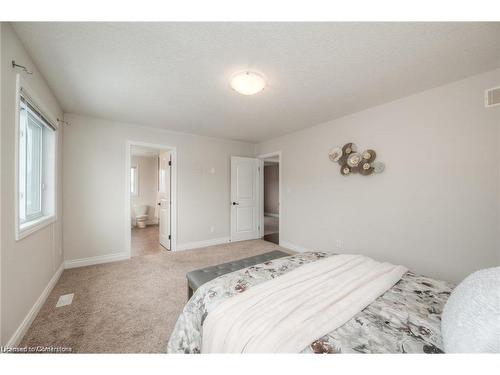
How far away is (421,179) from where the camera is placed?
2.21m

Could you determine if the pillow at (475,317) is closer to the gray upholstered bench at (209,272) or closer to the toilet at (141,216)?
the gray upholstered bench at (209,272)

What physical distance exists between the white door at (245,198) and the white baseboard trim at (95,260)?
2.10 meters

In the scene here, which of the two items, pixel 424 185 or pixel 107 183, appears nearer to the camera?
pixel 424 185

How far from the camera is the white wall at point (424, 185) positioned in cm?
185

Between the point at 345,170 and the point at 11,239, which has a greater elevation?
the point at 345,170

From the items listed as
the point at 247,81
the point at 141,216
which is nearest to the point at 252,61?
the point at 247,81

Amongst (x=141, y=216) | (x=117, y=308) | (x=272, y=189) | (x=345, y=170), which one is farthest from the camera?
(x=272, y=189)

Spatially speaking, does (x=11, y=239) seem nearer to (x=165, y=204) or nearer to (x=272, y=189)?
(x=165, y=204)

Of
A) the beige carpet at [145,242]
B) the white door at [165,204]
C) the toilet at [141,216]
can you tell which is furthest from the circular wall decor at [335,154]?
the toilet at [141,216]

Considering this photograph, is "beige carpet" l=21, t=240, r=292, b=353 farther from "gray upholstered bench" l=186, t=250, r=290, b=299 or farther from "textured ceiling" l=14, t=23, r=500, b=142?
"textured ceiling" l=14, t=23, r=500, b=142

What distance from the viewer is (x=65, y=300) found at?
1983mm

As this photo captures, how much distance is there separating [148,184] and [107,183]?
128 inches
